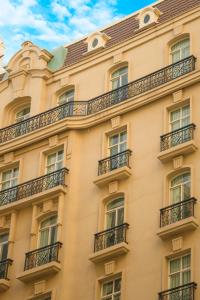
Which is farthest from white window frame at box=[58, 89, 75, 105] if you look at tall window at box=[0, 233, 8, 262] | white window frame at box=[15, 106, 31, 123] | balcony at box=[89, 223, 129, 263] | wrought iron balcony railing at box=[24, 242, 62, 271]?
balcony at box=[89, 223, 129, 263]

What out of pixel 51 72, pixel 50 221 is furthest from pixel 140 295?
pixel 51 72

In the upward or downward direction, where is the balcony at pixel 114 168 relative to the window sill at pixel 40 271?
upward

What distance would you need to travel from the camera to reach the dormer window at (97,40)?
42.8 metres

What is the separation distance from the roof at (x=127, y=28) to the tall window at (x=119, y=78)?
5.18ft

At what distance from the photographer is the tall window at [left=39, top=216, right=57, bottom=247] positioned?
122ft

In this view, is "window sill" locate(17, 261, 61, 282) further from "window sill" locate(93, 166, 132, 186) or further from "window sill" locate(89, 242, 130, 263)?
"window sill" locate(93, 166, 132, 186)

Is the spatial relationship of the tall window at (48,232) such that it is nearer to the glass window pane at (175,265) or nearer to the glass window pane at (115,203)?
the glass window pane at (115,203)

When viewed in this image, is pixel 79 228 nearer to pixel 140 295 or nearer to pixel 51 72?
pixel 140 295

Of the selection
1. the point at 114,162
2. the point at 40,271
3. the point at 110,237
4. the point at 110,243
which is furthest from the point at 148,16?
the point at 40,271

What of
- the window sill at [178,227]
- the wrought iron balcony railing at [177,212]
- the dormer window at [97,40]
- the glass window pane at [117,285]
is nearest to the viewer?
the window sill at [178,227]

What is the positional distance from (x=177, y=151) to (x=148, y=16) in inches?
352

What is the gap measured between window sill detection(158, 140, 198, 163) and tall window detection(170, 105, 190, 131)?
1559mm

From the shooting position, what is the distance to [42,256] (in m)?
36.5

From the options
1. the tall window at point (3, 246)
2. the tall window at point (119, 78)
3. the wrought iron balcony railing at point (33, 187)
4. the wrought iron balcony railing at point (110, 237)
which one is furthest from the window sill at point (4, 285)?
the tall window at point (119, 78)
